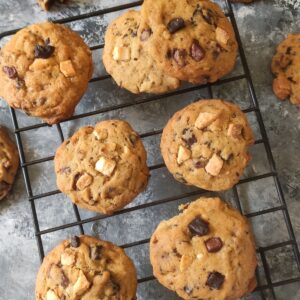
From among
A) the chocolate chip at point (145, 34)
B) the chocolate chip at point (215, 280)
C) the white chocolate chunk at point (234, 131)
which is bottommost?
the chocolate chip at point (215, 280)

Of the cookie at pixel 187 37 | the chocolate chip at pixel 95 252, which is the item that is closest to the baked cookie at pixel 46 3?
the cookie at pixel 187 37

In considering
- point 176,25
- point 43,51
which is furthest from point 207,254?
point 43,51

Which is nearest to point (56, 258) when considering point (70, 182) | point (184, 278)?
point (70, 182)

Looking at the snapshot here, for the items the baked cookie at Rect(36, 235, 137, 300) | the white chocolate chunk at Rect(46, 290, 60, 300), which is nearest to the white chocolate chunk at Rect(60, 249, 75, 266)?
the baked cookie at Rect(36, 235, 137, 300)

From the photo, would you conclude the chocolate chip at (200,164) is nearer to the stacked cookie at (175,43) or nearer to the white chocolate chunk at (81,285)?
the stacked cookie at (175,43)

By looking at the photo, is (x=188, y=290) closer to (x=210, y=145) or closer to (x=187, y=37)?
(x=210, y=145)

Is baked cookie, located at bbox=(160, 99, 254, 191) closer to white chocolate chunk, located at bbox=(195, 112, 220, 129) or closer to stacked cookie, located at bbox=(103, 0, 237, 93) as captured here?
white chocolate chunk, located at bbox=(195, 112, 220, 129)
